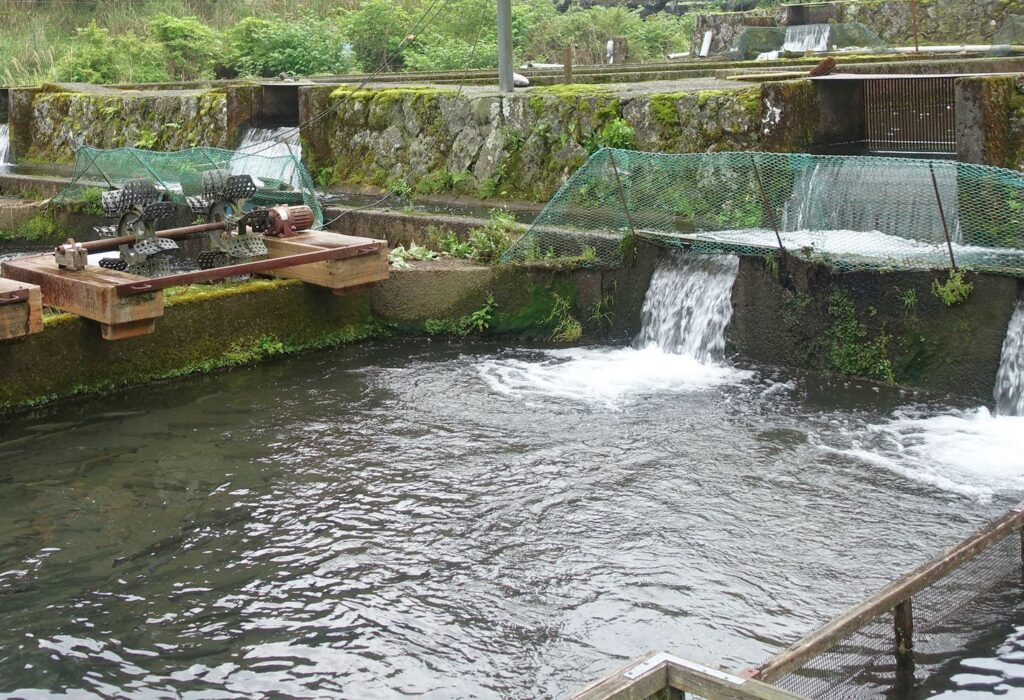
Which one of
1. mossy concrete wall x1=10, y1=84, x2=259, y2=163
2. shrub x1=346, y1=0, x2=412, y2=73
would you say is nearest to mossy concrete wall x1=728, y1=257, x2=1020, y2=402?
mossy concrete wall x1=10, y1=84, x2=259, y2=163

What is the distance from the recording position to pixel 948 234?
1132 centimetres

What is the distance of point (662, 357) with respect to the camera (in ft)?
43.2

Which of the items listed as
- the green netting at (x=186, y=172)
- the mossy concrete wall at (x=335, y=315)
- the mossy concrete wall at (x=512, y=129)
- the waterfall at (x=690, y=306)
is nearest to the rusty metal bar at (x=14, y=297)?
the mossy concrete wall at (x=335, y=315)

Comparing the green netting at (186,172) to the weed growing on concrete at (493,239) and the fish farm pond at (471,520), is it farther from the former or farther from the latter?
the fish farm pond at (471,520)

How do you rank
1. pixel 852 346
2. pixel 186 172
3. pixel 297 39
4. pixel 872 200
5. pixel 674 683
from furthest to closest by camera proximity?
pixel 297 39 < pixel 186 172 < pixel 872 200 < pixel 852 346 < pixel 674 683

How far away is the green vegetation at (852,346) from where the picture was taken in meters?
11.9

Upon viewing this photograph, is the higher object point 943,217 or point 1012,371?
point 943,217

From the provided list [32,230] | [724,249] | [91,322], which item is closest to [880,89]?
[724,249]

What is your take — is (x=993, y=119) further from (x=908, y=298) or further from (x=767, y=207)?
(x=908, y=298)

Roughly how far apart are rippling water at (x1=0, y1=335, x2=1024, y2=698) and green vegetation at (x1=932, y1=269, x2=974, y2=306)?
100 cm

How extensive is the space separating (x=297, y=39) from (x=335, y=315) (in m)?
20.6

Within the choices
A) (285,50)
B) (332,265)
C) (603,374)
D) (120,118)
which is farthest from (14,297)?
(285,50)

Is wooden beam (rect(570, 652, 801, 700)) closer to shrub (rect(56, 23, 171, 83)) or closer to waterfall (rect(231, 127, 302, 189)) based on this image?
waterfall (rect(231, 127, 302, 189))

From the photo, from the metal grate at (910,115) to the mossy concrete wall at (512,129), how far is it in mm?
851
